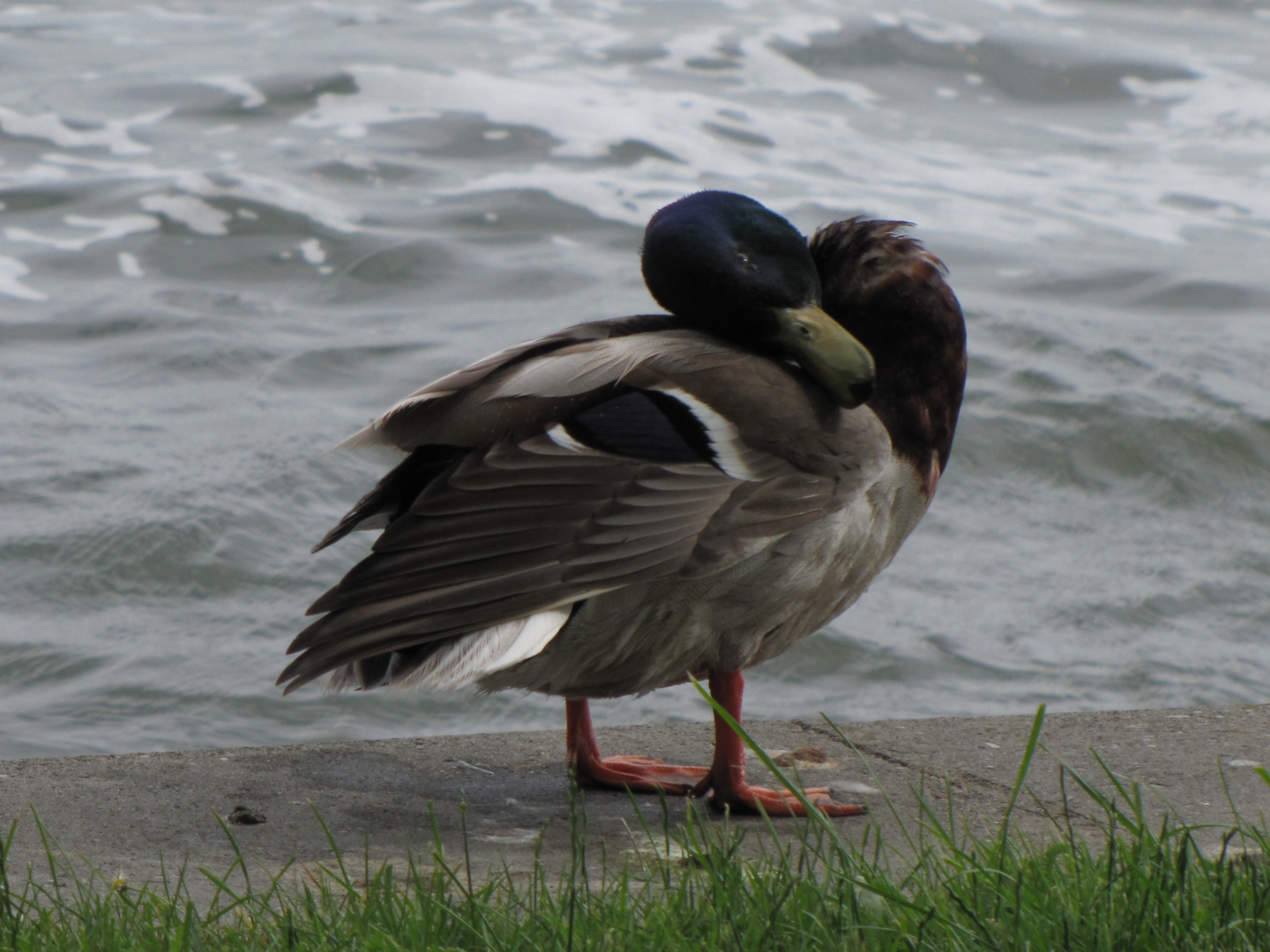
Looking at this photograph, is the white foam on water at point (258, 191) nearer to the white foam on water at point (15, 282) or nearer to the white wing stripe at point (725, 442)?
the white foam on water at point (15, 282)

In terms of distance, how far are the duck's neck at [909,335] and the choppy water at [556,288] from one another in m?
3.63

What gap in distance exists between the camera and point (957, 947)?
2.19 m

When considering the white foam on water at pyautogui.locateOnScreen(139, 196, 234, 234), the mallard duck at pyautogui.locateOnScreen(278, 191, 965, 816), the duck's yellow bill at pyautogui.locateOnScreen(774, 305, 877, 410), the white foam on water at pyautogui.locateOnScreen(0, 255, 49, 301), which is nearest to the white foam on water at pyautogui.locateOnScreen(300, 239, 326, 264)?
the white foam on water at pyautogui.locateOnScreen(139, 196, 234, 234)

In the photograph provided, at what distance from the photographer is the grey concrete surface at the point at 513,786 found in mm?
3002

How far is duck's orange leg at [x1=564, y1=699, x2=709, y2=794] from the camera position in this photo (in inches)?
134

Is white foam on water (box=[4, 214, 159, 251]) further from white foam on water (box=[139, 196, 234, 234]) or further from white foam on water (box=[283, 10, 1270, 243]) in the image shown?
white foam on water (box=[283, 10, 1270, 243])

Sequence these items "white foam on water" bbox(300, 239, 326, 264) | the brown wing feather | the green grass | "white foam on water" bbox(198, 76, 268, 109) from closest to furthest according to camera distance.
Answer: the green grass
the brown wing feather
"white foam on water" bbox(300, 239, 326, 264)
"white foam on water" bbox(198, 76, 268, 109)

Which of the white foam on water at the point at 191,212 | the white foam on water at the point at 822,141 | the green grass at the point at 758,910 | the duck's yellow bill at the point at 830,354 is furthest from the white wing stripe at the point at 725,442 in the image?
the white foam on water at the point at 822,141

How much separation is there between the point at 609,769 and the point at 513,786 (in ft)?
0.70

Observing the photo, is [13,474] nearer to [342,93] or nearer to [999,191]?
[342,93]

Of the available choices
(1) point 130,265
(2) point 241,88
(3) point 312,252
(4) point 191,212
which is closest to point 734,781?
(3) point 312,252

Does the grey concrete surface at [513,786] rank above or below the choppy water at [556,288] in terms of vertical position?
above

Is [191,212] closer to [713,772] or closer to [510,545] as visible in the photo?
[713,772]

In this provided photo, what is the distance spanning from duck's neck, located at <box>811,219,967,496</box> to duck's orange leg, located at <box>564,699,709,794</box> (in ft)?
2.69
